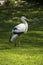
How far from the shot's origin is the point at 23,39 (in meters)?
17.7

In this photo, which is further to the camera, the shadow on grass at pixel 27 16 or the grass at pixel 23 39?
the shadow on grass at pixel 27 16

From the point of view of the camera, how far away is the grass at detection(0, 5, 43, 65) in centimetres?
1250

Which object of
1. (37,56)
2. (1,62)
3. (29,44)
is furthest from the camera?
(29,44)

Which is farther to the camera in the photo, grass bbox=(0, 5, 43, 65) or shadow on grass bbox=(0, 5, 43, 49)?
shadow on grass bbox=(0, 5, 43, 49)

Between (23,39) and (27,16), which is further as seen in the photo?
(27,16)

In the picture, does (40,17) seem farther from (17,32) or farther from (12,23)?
(17,32)

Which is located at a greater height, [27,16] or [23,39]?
[23,39]

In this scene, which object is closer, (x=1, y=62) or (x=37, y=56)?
(x=1, y=62)

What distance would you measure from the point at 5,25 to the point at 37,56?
35.2 ft

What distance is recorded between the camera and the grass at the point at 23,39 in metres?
12.5

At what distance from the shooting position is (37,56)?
1311cm

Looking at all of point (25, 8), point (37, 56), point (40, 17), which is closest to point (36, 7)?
point (25, 8)

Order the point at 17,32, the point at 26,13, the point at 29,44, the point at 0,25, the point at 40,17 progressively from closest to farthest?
the point at 17,32
the point at 29,44
the point at 0,25
the point at 40,17
the point at 26,13

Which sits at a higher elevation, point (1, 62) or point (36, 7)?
point (1, 62)
